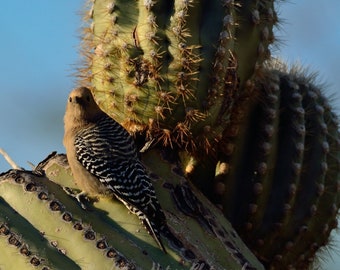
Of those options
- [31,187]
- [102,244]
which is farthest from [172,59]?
[102,244]

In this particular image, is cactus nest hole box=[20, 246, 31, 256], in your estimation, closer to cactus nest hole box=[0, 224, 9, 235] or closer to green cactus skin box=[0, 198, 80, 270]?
green cactus skin box=[0, 198, 80, 270]

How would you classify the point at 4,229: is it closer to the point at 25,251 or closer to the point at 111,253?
the point at 25,251

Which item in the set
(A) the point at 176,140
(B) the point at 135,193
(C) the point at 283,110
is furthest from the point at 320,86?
(B) the point at 135,193

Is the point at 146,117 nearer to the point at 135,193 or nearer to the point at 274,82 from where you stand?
the point at 135,193

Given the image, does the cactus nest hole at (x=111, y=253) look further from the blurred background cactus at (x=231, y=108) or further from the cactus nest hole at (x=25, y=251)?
the blurred background cactus at (x=231, y=108)

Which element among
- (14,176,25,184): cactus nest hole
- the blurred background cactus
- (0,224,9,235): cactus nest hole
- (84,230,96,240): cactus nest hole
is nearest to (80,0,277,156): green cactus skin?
the blurred background cactus

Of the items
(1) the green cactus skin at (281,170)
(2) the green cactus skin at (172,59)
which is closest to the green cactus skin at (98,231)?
(2) the green cactus skin at (172,59)
